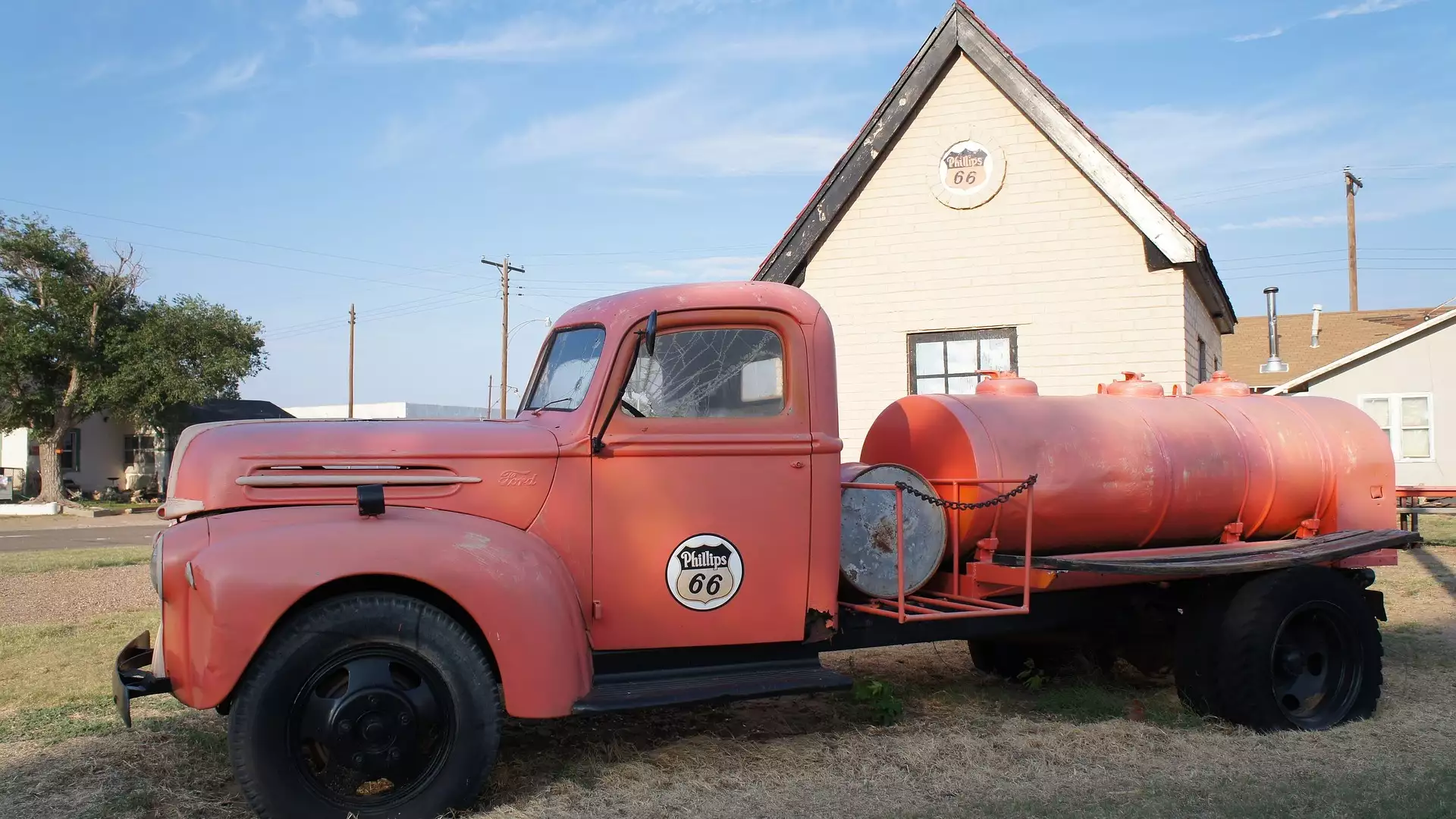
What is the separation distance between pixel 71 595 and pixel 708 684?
8414mm

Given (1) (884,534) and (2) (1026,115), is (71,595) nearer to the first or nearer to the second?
(1) (884,534)

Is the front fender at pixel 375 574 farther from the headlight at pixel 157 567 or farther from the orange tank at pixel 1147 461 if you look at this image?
the orange tank at pixel 1147 461

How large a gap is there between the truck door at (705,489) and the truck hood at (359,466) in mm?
337

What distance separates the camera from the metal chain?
16.2ft

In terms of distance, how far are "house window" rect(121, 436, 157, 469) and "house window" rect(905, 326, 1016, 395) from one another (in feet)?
91.9

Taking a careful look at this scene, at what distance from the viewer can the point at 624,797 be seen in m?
4.46

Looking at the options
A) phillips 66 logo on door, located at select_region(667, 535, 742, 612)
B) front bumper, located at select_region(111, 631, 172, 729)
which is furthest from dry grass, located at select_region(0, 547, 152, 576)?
phillips 66 logo on door, located at select_region(667, 535, 742, 612)

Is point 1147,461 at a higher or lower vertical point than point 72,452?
higher

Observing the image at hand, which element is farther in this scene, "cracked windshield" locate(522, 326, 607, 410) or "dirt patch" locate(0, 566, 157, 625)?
"dirt patch" locate(0, 566, 157, 625)

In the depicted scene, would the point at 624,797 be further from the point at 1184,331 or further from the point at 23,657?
the point at 1184,331

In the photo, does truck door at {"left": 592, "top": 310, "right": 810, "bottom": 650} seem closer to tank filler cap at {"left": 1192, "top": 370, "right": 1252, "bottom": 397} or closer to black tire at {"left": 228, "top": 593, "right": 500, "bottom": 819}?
black tire at {"left": 228, "top": 593, "right": 500, "bottom": 819}

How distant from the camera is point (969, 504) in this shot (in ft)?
17.0

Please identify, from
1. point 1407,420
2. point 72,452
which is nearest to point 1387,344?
point 1407,420

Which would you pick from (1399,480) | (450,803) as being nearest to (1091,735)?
(450,803)
